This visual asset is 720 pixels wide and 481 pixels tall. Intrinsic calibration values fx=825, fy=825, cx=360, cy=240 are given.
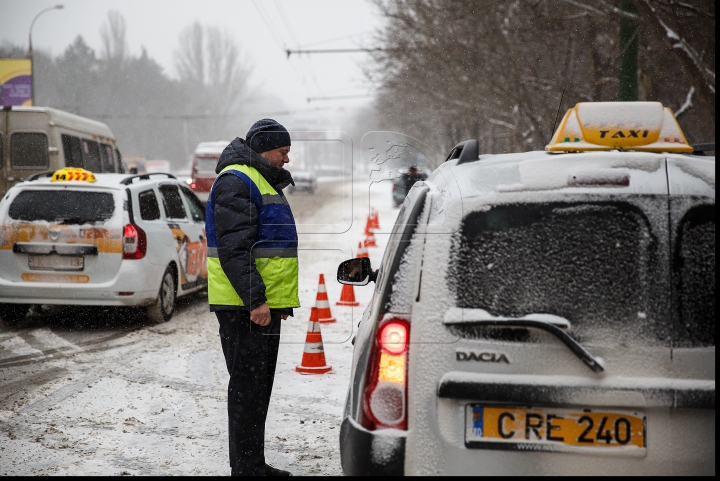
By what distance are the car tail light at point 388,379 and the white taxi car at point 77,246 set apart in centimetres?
608

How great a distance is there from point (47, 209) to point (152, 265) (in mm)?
1203

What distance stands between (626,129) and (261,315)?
177 centimetres

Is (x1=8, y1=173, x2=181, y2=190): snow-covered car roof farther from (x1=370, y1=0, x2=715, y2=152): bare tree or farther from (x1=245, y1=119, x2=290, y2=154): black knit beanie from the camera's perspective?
(x1=370, y1=0, x2=715, y2=152): bare tree

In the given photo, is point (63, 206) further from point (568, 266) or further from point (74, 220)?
point (568, 266)

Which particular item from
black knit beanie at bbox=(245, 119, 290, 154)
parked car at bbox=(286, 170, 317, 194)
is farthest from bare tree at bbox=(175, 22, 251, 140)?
black knit beanie at bbox=(245, 119, 290, 154)

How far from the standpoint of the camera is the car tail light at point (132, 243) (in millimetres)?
8461

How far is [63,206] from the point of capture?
852cm

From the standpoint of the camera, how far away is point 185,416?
17.9 ft

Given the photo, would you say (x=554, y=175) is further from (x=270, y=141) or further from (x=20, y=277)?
(x=20, y=277)

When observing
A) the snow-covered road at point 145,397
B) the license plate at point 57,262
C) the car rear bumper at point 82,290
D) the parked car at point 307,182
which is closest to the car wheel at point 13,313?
the snow-covered road at point 145,397

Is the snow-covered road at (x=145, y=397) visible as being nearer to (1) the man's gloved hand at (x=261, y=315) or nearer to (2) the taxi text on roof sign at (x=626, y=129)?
(1) the man's gloved hand at (x=261, y=315)

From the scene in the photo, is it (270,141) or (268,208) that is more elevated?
(270,141)

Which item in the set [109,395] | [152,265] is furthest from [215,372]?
Result: [152,265]

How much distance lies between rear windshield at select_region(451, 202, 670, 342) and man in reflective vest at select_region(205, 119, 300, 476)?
4.33 ft
